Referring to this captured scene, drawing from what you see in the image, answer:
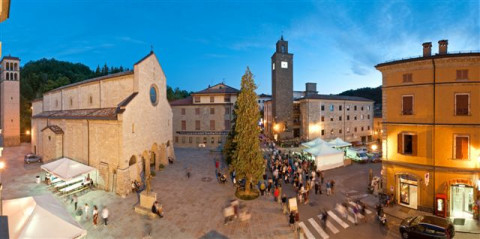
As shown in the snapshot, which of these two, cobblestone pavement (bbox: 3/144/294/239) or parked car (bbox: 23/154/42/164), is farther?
parked car (bbox: 23/154/42/164)

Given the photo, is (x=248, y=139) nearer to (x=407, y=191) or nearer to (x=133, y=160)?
(x=133, y=160)

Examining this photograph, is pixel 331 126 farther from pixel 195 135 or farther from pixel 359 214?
pixel 359 214

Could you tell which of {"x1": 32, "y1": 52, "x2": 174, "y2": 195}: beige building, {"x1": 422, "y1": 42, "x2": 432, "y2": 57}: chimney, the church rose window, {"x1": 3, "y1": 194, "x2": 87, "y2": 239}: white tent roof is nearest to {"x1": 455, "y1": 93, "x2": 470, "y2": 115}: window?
{"x1": 422, "y1": 42, "x2": 432, "y2": 57}: chimney

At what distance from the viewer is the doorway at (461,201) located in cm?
1502

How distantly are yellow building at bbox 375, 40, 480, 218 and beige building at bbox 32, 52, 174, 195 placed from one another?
22.3 metres

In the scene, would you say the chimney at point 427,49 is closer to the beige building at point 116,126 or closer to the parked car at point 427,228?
the parked car at point 427,228

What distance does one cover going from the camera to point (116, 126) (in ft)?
66.3

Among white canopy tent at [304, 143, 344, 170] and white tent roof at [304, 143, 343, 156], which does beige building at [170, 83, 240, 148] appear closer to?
white tent roof at [304, 143, 343, 156]

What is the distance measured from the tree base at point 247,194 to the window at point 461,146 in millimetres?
13945

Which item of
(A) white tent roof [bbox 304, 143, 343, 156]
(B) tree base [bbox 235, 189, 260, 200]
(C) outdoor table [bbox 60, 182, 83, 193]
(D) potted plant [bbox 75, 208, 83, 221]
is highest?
(A) white tent roof [bbox 304, 143, 343, 156]

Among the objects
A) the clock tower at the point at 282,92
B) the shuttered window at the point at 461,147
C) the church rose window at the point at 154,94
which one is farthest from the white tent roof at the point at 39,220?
the clock tower at the point at 282,92

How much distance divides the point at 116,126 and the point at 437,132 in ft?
81.2

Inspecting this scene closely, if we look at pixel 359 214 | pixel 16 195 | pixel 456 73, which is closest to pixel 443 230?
pixel 359 214

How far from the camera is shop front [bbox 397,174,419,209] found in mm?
16406
